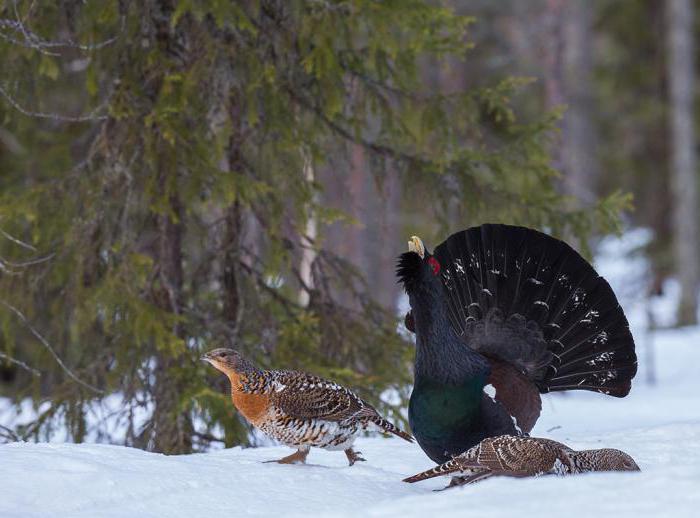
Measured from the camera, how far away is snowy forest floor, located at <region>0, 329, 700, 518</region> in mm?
4238

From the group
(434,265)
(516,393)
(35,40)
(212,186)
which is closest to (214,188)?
(212,186)

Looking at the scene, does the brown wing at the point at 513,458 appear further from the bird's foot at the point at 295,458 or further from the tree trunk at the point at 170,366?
the tree trunk at the point at 170,366

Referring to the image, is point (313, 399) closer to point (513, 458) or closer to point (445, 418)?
point (445, 418)

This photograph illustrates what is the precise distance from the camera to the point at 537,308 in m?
7.23

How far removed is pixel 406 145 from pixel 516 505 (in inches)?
211

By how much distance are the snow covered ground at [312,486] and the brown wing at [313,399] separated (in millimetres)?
327

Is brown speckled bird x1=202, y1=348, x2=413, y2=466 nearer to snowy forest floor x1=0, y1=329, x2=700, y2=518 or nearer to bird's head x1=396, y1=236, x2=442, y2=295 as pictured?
snowy forest floor x1=0, y1=329, x2=700, y2=518

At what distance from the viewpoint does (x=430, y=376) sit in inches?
243

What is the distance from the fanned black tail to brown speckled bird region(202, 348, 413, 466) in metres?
1.33

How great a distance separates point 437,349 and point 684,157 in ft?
66.8

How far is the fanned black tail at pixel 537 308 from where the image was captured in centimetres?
711

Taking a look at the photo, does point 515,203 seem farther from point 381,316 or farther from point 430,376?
point 430,376

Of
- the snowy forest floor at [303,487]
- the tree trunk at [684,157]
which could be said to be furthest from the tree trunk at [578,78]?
the snowy forest floor at [303,487]

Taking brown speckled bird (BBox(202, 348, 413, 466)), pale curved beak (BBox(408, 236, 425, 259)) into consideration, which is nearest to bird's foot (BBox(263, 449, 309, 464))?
brown speckled bird (BBox(202, 348, 413, 466))
